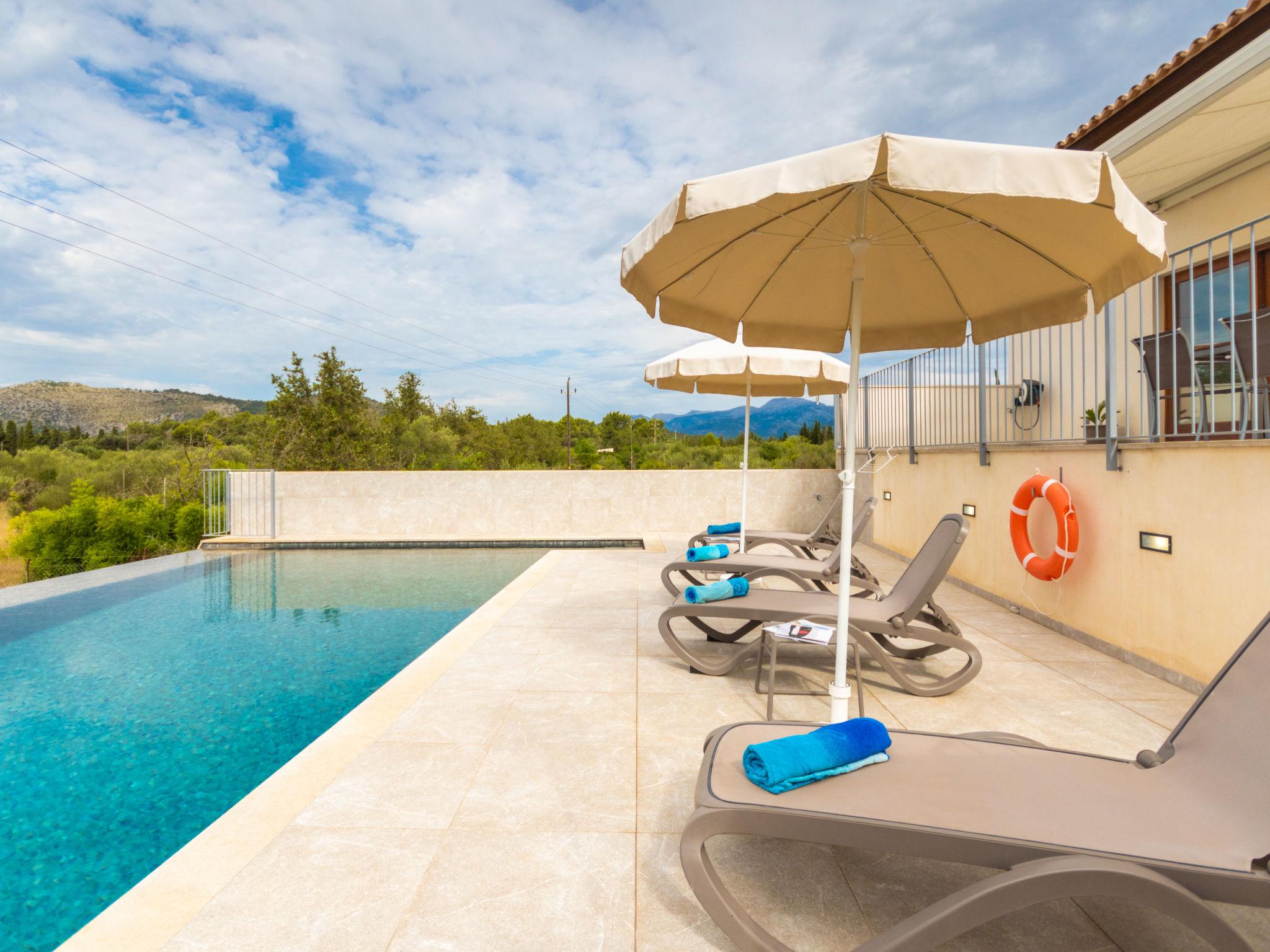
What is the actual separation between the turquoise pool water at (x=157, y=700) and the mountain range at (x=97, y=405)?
4132cm

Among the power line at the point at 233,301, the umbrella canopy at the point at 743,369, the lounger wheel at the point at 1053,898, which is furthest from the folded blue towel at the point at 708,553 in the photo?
the power line at the point at 233,301

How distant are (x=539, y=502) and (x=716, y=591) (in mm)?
8058

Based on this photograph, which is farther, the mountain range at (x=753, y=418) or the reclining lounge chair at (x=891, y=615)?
the mountain range at (x=753, y=418)

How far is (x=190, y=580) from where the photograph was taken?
8.14 meters

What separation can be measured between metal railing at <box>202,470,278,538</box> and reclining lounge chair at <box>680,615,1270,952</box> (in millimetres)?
11396

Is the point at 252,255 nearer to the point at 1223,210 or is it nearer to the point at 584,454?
the point at 584,454

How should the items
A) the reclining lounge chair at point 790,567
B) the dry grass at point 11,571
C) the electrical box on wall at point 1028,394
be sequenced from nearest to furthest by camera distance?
the reclining lounge chair at point 790,567
the electrical box on wall at point 1028,394
the dry grass at point 11,571

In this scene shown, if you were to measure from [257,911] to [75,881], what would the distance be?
1417 millimetres

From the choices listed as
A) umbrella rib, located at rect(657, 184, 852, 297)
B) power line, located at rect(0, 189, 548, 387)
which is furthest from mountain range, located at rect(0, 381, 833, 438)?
umbrella rib, located at rect(657, 184, 852, 297)

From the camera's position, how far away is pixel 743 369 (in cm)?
595

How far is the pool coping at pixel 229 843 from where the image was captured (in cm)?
161

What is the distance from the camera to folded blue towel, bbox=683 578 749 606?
3680mm

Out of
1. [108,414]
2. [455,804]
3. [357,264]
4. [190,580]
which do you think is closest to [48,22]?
[357,264]

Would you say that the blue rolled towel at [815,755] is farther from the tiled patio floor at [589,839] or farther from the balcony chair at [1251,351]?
the balcony chair at [1251,351]
